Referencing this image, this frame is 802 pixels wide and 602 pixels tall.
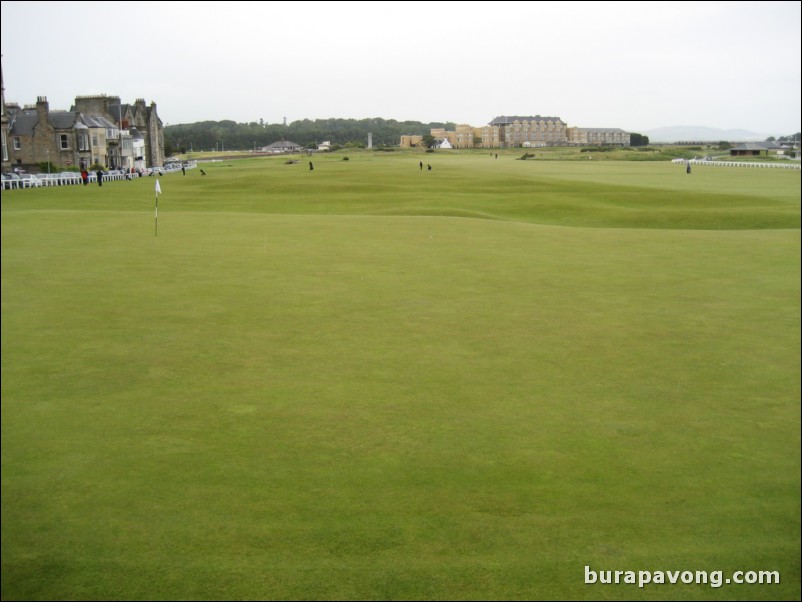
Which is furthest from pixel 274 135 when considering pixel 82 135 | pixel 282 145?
pixel 82 135

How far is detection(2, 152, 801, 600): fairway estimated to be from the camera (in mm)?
5719

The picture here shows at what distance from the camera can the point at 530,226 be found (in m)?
30.5

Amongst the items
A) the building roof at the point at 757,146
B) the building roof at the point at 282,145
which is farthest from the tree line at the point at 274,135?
the building roof at the point at 757,146

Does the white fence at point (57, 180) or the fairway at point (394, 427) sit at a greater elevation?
the white fence at point (57, 180)

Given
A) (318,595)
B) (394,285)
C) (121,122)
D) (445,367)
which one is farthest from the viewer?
(121,122)

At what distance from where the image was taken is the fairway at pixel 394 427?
18.8 ft

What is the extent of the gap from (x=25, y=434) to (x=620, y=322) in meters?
10.0

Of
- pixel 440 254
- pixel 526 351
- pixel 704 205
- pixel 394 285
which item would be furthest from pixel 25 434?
pixel 704 205

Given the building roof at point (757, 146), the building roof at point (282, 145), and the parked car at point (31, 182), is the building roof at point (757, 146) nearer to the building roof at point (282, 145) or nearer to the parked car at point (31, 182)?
the parked car at point (31, 182)

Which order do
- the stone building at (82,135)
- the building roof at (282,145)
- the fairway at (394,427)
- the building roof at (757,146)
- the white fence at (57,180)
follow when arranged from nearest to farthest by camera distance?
the fairway at (394,427), the white fence at (57,180), the stone building at (82,135), the building roof at (757,146), the building roof at (282,145)

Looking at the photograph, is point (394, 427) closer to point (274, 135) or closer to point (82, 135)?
point (82, 135)

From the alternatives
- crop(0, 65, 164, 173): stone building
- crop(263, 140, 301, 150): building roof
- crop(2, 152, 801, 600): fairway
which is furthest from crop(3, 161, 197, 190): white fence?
crop(263, 140, 301, 150): building roof

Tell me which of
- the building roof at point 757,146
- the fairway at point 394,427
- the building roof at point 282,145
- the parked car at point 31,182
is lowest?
the fairway at point 394,427

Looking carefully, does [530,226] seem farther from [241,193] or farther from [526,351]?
[241,193]
